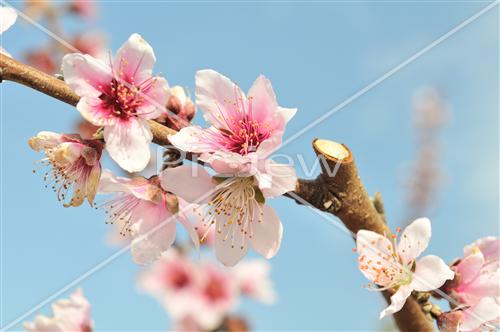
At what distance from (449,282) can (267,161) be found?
650 mm

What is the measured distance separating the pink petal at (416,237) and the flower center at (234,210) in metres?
0.39

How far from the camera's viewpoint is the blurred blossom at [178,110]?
152cm

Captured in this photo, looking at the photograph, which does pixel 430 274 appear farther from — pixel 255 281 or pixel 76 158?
pixel 255 281

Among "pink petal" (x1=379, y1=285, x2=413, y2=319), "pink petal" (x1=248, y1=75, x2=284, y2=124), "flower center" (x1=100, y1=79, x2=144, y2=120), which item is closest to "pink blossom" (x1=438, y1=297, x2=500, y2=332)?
"pink petal" (x1=379, y1=285, x2=413, y2=319)

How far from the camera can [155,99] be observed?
154 centimetres

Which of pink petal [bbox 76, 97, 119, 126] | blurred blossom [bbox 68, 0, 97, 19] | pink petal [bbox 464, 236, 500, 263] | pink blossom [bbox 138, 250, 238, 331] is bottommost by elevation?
pink petal [bbox 76, 97, 119, 126]

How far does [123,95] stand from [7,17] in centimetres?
37

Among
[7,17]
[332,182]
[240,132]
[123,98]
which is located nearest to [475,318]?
[332,182]

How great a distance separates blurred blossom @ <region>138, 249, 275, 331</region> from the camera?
4.12 metres

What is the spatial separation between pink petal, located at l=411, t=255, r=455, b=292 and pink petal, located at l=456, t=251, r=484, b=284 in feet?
0.46

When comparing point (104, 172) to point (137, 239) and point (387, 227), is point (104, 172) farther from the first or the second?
point (387, 227)

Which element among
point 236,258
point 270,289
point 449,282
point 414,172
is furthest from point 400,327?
point 414,172

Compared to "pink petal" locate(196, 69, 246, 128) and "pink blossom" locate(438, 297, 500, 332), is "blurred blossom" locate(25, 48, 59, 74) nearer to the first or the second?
"pink petal" locate(196, 69, 246, 128)

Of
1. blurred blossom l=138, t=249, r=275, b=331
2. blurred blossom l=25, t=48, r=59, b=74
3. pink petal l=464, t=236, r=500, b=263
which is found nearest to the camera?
pink petal l=464, t=236, r=500, b=263
